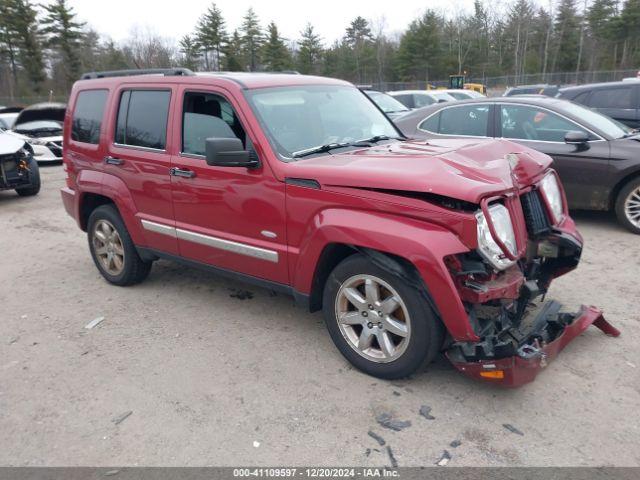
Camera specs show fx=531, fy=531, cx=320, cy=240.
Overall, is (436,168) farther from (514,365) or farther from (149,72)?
(149,72)

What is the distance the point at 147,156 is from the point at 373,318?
2.52 m

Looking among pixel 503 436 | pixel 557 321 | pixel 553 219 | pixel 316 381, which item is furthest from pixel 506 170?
pixel 316 381

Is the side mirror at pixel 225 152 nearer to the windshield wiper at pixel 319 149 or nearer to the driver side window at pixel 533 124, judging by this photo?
the windshield wiper at pixel 319 149

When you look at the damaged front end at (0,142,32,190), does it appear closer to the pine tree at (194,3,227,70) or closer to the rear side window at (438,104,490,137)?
the rear side window at (438,104,490,137)

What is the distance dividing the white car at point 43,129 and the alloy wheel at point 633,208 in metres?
13.7

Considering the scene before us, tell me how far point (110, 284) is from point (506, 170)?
411 cm

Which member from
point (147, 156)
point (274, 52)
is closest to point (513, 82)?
point (274, 52)

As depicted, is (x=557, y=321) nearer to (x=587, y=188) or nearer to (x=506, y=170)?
(x=506, y=170)

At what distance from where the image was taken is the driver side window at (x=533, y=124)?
671cm

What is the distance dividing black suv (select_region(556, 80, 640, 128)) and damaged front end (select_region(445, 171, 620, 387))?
6600 mm

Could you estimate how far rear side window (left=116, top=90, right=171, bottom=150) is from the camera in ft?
14.9

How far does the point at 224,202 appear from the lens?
407 centimetres

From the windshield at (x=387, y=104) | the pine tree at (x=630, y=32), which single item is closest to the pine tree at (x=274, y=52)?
the pine tree at (x=630, y=32)

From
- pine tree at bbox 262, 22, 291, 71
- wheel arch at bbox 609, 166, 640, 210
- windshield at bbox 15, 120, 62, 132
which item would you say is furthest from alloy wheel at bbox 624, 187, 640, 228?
pine tree at bbox 262, 22, 291, 71
